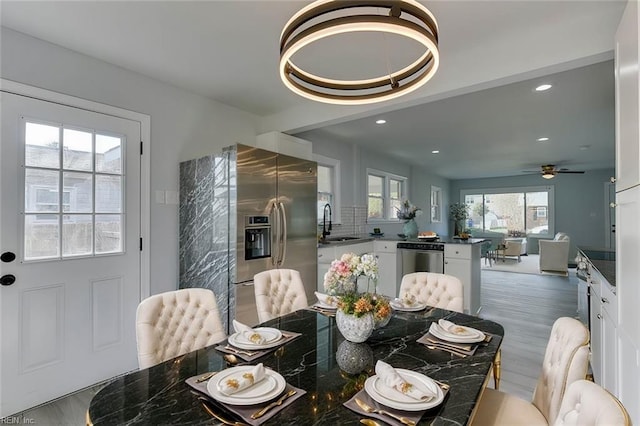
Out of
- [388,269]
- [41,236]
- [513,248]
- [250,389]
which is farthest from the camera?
[513,248]

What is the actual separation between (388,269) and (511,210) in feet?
27.0

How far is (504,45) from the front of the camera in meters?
2.44

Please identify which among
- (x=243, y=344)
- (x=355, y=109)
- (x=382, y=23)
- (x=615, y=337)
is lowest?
(x=615, y=337)

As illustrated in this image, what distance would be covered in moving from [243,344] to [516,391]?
2212 millimetres

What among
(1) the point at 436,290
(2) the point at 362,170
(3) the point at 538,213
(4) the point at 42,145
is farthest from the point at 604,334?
(3) the point at 538,213

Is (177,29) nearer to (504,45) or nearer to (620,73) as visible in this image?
(504,45)

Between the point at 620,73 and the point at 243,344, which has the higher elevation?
the point at 620,73

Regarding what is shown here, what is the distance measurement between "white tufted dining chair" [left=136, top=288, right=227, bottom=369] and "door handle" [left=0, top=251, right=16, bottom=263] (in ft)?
4.67

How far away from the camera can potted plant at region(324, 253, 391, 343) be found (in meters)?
1.45

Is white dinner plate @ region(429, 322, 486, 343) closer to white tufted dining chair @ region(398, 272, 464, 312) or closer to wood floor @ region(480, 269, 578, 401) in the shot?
white tufted dining chair @ region(398, 272, 464, 312)

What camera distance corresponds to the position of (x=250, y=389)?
1048 mm

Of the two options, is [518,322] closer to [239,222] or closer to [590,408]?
[239,222]

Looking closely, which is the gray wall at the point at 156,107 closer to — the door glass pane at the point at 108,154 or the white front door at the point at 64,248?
the white front door at the point at 64,248

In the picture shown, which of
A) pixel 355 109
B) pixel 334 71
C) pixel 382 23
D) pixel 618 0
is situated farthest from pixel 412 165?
pixel 382 23
